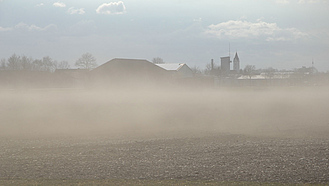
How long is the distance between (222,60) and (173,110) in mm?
120870

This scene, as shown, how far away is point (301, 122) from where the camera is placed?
30781 mm

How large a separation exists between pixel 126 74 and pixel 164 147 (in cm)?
5460

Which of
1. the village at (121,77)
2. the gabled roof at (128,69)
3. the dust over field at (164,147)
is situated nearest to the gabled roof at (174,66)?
the village at (121,77)

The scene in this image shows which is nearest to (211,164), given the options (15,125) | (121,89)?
(15,125)

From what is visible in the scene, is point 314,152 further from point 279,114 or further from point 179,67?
point 179,67

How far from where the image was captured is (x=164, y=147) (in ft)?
66.4

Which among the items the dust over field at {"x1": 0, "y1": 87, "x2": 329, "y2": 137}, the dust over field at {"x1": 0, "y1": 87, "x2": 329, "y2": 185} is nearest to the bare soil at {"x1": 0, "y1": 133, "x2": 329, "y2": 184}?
the dust over field at {"x1": 0, "y1": 87, "x2": 329, "y2": 185}

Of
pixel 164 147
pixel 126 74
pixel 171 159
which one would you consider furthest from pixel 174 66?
pixel 171 159

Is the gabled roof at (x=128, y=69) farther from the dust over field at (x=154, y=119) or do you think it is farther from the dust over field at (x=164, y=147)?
the dust over field at (x=164, y=147)

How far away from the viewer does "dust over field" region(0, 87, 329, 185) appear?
46.9 ft

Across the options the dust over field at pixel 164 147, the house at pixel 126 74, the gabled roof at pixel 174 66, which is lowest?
the dust over field at pixel 164 147

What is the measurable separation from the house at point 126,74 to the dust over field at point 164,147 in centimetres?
3402

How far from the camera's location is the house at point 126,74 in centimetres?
7269

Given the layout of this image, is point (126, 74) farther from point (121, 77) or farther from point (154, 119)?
point (154, 119)
